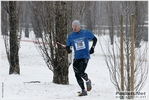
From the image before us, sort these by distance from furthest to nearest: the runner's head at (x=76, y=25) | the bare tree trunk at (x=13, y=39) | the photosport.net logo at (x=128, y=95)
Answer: the bare tree trunk at (x=13, y=39)
the runner's head at (x=76, y=25)
the photosport.net logo at (x=128, y=95)

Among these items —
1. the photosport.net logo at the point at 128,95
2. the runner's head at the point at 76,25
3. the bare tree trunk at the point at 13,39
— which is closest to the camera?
the photosport.net logo at the point at 128,95

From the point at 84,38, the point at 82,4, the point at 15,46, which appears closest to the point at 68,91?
the point at 84,38

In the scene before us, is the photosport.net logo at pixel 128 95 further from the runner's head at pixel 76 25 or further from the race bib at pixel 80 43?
the runner's head at pixel 76 25

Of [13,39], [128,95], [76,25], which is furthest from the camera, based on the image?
[13,39]

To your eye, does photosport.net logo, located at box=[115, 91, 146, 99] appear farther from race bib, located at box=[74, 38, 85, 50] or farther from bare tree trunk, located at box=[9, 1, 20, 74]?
bare tree trunk, located at box=[9, 1, 20, 74]

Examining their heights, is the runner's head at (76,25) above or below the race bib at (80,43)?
above

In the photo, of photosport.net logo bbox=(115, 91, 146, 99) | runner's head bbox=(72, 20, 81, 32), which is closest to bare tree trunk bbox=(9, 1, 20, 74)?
runner's head bbox=(72, 20, 81, 32)

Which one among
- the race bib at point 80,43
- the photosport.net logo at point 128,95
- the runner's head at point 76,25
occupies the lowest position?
the photosport.net logo at point 128,95

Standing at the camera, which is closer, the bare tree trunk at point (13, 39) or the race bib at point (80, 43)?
the race bib at point (80, 43)

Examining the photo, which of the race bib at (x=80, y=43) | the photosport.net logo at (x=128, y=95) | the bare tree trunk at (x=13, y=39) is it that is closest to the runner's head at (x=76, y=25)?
the race bib at (x=80, y=43)

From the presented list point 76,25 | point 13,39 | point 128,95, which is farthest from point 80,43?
point 13,39

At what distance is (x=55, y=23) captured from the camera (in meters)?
10.4

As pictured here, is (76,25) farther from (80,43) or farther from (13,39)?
(13,39)

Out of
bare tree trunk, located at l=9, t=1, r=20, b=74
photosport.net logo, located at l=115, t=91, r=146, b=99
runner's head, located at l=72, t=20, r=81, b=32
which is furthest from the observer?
bare tree trunk, located at l=9, t=1, r=20, b=74
